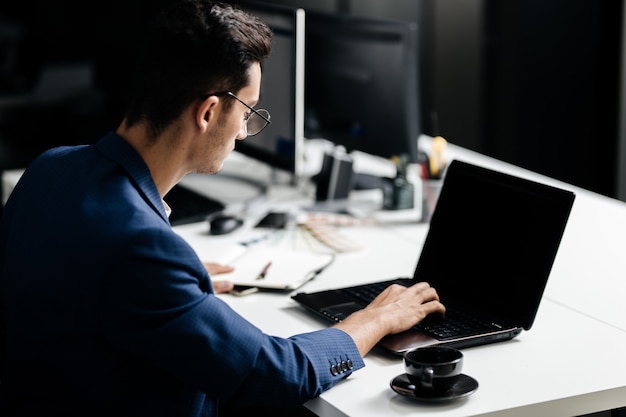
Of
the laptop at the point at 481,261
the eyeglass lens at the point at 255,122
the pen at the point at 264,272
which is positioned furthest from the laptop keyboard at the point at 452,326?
the eyeglass lens at the point at 255,122

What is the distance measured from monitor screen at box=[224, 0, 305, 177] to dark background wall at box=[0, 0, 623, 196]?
1440 mm

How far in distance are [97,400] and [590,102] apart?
3273 mm

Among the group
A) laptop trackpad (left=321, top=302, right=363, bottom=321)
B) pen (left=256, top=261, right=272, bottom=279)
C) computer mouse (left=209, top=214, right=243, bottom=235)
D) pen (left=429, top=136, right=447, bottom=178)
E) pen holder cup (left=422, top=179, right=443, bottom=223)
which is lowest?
laptop trackpad (left=321, top=302, right=363, bottom=321)

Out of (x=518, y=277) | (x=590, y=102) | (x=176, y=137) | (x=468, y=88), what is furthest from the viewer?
(x=468, y=88)

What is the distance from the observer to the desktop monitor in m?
2.51

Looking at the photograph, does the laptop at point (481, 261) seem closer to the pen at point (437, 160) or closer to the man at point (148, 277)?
the man at point (148, 277)

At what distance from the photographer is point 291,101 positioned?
2.43 metres

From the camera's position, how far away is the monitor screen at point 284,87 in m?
2.40

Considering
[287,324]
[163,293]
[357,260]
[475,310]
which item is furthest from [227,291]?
[163,293]

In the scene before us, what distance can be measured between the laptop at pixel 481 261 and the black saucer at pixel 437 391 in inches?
4.8

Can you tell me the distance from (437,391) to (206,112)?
0.54 meters

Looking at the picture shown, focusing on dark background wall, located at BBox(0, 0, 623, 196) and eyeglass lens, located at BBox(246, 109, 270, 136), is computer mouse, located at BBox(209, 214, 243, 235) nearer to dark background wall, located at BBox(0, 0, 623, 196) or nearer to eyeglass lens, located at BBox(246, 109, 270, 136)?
eyeglass lens, located at BBox(246, 109, 270, 136)

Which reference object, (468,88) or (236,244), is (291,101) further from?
(468,88)

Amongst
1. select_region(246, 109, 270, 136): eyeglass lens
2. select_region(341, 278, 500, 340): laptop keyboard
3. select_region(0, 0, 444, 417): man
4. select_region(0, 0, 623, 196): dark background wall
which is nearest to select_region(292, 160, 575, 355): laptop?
select_region(341, 278, 500, 340): laptop keyboard
